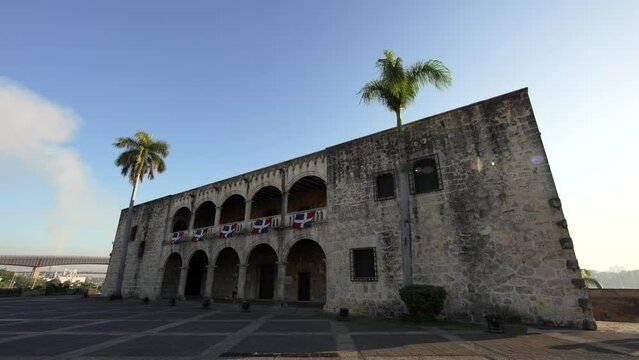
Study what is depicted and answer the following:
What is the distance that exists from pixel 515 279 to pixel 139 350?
1208cm

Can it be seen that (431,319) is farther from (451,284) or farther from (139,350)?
(139,350)

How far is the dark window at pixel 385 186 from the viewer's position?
14930mm

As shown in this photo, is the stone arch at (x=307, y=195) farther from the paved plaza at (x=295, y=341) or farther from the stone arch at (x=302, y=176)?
the paved plaza at (x=295, y=341)

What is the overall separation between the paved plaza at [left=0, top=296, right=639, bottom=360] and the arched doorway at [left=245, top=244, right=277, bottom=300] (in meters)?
10.7

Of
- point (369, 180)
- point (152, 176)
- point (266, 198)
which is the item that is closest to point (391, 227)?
point (369, 180)

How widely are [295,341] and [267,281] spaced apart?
14802 millimetres

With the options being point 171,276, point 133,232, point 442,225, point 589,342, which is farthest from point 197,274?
point 589,342

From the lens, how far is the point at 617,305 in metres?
14.8

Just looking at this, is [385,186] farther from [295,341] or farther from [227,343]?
[227,343]

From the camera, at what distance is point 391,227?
14.3 meters

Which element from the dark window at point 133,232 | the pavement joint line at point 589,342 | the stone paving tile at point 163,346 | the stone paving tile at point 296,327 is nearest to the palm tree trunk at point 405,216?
the stone paving tile at point 296,327

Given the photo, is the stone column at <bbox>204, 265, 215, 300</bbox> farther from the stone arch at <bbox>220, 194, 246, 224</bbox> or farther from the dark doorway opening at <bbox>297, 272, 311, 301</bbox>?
the dark doorway opening at <bbox>297, 272, 311, 301</bbox>

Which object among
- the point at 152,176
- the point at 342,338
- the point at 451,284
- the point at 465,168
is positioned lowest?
the point at 342,338

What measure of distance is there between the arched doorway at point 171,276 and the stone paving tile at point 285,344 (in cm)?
1869
